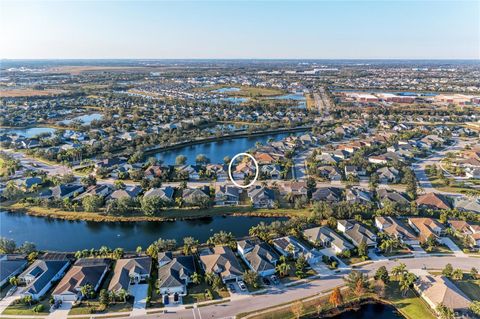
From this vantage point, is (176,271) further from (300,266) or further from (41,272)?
(41,272)

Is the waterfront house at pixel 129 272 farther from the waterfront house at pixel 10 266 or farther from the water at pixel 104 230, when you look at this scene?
the waterfront house at pixel 10 266

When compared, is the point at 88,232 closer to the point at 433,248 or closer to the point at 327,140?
the point at 433,248

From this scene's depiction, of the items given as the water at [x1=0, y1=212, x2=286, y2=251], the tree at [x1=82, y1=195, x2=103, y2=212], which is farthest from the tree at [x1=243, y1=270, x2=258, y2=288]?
the tree at [x1=82, y1=195, x2=103, y2=212]

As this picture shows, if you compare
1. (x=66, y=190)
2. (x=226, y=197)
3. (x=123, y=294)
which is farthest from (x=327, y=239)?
(x=66, y=190)

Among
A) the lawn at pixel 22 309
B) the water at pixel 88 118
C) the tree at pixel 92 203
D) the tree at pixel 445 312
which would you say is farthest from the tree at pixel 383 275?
the water at pixel 88 118

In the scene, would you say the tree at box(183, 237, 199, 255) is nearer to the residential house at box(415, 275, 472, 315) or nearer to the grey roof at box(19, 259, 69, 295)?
the grey roof at box(19, 259, 69, 295)

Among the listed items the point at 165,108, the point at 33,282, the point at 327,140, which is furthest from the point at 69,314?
the point at 165,108

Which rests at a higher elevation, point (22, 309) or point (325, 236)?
point (325, 236)
